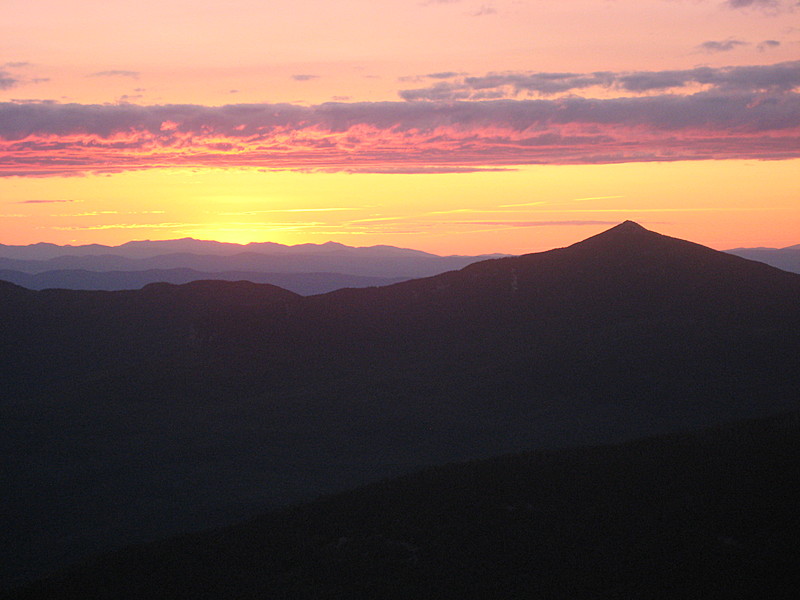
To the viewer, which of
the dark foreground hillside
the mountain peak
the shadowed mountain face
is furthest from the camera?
the mountain peak

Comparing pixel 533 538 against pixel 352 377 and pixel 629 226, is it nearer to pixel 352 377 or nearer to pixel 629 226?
pixel 352 377

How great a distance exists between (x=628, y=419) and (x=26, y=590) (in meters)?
47.8

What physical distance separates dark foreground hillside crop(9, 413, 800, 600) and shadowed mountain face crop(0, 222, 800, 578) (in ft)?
55.3

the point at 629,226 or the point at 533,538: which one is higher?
the point at 629,226

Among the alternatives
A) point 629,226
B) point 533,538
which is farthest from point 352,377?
point 533,538

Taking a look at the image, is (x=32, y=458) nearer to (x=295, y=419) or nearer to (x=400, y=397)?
(x=295, y=419)

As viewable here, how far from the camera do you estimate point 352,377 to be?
84.3m

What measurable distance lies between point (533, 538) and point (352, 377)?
54.0 metres

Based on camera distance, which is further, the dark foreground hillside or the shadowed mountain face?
the shadowed mountain face

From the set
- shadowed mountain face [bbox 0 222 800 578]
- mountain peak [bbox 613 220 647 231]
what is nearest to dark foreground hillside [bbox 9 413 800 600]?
shadowed mountain face [bbox 0 222 800 578]

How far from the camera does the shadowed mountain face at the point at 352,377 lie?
60.3m

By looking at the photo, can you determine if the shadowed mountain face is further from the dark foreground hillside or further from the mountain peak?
the dark foreground hillside

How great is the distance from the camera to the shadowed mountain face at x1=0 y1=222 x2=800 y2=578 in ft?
198

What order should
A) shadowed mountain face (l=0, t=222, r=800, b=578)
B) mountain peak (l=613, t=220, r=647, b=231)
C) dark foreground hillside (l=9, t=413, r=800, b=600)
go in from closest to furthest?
dark foreground hillside (l=9, t=413, r=800, b=600) < shadowed mountain face (l=0, t=222, r=800, b=578) < mountain peak (l=613, t=220, r=647, b=231)
